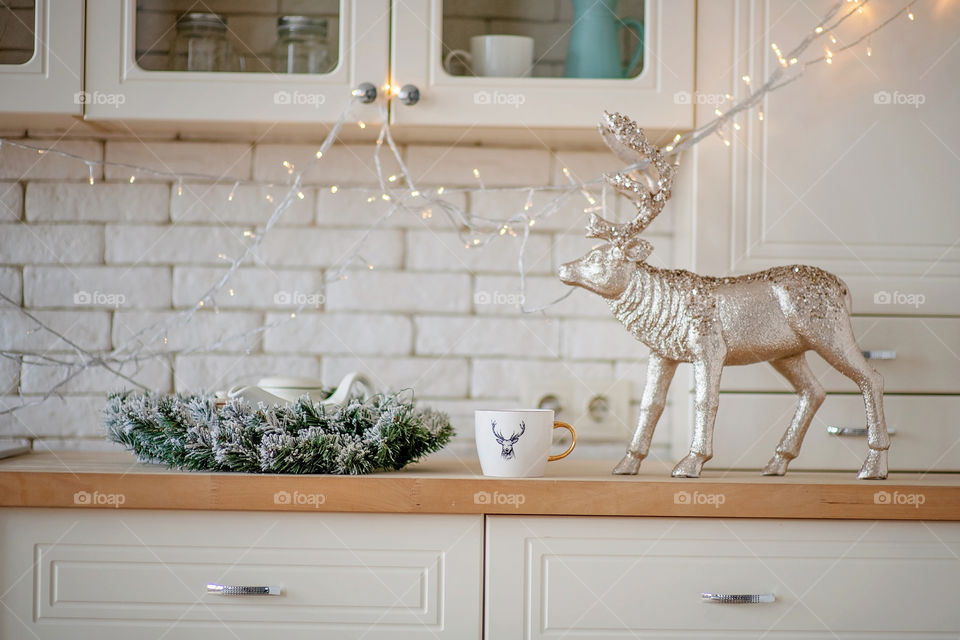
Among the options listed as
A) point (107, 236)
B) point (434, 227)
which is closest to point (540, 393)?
point (434, 227)

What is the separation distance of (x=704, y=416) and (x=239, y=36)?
0.88 meters

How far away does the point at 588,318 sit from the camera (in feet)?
4.95

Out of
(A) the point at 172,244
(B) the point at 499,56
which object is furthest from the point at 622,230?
(A) the point at 172,244

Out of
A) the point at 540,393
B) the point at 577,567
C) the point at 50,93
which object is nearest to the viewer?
the point at 577,567

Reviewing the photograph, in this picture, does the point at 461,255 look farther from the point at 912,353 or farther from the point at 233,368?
the point at 912,353

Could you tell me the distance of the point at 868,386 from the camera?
1143mm

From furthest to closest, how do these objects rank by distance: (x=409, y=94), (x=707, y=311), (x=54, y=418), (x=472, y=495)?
(x=54, y=418)
(x=409, y=94)
(x=707, y=311)
(x=472, y=495)

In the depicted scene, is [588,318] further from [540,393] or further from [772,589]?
[772,589]

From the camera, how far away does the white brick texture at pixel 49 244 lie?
1.51 metres

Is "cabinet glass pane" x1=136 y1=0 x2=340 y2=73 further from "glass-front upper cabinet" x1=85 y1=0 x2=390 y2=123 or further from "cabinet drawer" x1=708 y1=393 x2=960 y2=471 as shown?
"cabinet drawer" x1=708 y1=393 x2=960 y2=471

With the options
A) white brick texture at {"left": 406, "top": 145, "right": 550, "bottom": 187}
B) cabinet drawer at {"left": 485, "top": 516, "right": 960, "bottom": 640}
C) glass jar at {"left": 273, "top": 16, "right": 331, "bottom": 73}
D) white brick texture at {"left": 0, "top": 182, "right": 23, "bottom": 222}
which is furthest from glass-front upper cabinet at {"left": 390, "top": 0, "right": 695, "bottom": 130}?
white brick texture at {"left": 0, "top": 182, "right": 23, "bottom": 222}

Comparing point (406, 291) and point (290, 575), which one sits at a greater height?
point (406, 291)

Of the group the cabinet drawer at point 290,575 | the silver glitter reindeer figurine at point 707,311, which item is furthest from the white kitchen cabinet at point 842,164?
Result: the cabinet drawer at point 290,575

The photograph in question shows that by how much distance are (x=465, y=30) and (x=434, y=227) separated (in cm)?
36
